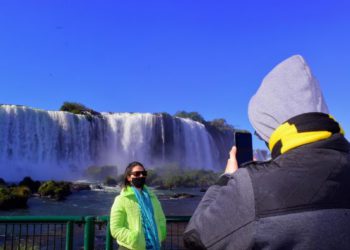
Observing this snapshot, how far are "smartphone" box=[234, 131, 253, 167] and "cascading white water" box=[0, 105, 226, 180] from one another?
3529 cm

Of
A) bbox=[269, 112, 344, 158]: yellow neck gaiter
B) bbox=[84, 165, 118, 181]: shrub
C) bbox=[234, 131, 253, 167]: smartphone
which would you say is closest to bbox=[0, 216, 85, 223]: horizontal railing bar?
bbox=[234, 131, 253, 167]: smartphone

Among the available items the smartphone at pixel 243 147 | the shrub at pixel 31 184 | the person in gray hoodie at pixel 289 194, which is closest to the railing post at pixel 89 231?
the smartphone at pixel 243 147

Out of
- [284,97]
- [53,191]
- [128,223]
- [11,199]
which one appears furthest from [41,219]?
[53,191]

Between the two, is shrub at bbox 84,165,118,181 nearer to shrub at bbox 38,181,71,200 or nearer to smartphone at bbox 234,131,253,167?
shrub at bbox 38,181,71,200

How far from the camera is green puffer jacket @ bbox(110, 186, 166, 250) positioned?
371 cm

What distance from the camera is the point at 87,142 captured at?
41000 millimetres

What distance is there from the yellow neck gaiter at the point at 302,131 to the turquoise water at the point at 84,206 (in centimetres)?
2006

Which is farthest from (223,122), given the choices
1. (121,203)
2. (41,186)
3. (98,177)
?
Answer: (121,203)

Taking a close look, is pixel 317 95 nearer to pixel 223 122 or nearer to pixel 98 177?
pixel 98 177

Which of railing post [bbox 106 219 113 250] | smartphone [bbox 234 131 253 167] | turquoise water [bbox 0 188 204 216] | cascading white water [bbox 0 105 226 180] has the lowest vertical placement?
turquoise water [bbox 0 188 204 216]

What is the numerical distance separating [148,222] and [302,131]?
2722mm

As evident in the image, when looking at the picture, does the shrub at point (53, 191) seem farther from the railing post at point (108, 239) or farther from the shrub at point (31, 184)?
the railing post at point (108, 239)

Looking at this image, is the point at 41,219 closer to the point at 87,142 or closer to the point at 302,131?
Answer: the point at 302,131

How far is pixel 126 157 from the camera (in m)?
46.7
